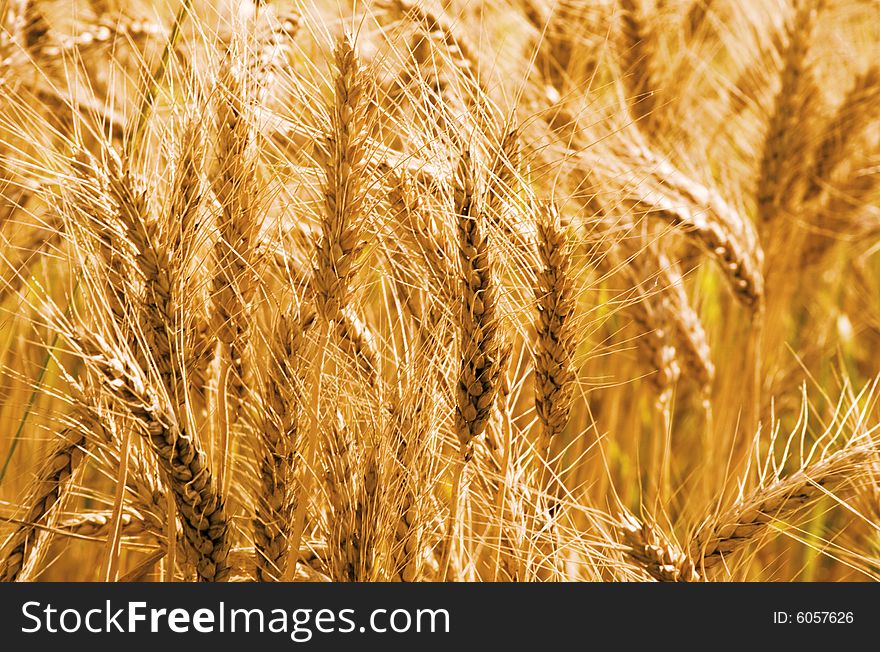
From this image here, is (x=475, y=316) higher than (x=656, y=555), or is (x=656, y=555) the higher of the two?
(x=475, y=316)

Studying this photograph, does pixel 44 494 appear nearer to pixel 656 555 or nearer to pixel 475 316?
pixel 475 316

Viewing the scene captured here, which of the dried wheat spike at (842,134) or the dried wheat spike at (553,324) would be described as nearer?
the dried wheat spike at (553,324)

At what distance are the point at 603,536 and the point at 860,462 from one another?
0.77 feet

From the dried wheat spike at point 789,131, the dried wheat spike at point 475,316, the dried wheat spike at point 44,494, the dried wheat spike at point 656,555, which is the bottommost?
the dried wheat spike at point 656,555

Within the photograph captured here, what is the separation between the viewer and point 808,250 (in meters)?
1.41

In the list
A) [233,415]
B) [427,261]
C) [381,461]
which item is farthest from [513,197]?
[233,415]

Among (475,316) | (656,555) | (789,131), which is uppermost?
(789,131)

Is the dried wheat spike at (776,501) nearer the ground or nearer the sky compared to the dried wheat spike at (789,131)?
nearer the ground

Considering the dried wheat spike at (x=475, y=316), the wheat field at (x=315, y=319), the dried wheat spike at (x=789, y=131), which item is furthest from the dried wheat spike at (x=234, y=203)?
the dried wheat spike at (x=789, y=131)

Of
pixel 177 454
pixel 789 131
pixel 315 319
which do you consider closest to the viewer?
pixel 177 454

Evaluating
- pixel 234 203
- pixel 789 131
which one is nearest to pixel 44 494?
pixel 234 203

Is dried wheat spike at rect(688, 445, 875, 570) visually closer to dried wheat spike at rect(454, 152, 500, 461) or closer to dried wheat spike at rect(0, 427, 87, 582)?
dried wheat spike at rect(454, 152, 500, 461)

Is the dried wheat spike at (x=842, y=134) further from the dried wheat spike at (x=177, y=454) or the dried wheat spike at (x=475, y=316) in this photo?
the dried wheat spike at (x=177, y=454)

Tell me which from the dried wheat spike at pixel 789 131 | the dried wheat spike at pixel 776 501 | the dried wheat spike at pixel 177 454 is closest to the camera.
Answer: the dried wheat spike at pixel 177 454
